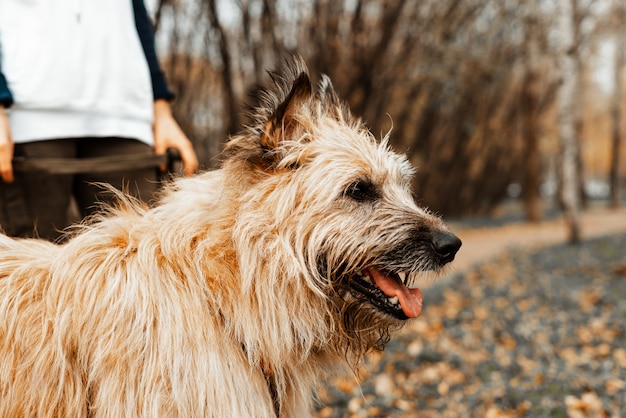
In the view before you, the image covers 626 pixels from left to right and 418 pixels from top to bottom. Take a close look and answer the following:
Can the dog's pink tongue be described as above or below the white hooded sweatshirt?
below

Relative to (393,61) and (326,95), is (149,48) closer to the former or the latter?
(326,95)

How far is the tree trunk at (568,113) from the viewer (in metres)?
10.7

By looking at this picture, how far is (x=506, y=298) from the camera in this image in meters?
7.43

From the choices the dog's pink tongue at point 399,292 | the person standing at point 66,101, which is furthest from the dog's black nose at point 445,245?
the person standing at point 66,101

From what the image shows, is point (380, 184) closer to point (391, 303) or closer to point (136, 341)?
point (391, 303)

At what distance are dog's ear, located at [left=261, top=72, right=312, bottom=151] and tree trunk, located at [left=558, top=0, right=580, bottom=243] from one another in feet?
31.9

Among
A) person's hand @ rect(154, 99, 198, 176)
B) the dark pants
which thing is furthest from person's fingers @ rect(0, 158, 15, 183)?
person's hand @ rect(154, 99, 198, 176)

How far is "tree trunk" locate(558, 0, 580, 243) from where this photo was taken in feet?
35.2

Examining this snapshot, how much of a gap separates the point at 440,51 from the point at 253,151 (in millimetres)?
10016

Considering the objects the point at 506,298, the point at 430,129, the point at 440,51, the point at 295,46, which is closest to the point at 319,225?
the point at 506,298

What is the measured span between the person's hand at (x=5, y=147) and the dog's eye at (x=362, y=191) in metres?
1.31

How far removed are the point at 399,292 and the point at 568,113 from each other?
1034 cm

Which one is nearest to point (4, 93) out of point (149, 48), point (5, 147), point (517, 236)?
point (5, 147)

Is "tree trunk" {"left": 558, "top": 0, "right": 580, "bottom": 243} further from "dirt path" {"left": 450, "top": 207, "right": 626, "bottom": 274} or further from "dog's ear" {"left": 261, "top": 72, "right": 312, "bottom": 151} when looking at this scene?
"dog's ear" {"left": 261, "top": 72, "right": 312, "bottom": 151}
